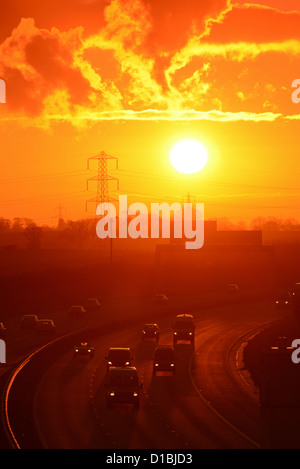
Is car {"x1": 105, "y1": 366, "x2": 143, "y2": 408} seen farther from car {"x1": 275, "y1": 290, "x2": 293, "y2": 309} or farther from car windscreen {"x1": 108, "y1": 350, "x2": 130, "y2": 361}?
car {"x1": 275, "y1": 290, "x2": 293, "y2": 309}

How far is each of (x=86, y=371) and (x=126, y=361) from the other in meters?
3.06

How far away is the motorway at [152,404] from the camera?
129ft

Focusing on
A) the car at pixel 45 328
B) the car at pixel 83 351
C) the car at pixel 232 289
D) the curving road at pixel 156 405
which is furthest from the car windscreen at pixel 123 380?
the car at pixel 232 289

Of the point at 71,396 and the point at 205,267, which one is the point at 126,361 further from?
the point at 205,267

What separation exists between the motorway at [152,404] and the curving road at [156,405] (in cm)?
4

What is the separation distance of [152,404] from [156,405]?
0.36m

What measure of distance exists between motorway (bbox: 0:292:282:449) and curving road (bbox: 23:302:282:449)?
0.15 ft

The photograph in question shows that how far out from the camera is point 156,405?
49312 millimetres

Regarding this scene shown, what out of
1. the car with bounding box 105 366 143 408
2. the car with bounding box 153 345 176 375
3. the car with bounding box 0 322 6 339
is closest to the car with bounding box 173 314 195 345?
the car with bounding box 0 322 6 339

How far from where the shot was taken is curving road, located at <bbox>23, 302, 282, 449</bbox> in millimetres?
39250

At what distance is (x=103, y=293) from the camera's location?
435ft

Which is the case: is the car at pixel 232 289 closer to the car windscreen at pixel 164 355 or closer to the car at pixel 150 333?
the car at pixel 150 333
